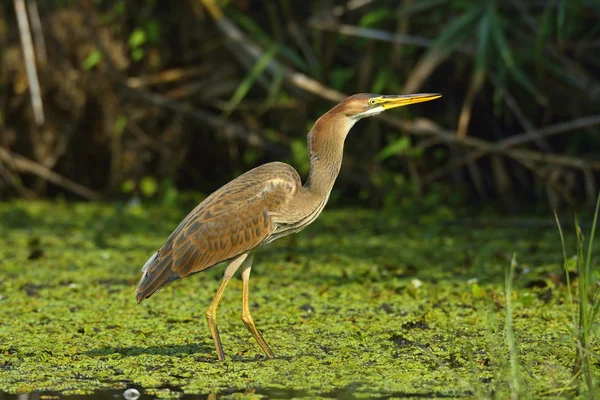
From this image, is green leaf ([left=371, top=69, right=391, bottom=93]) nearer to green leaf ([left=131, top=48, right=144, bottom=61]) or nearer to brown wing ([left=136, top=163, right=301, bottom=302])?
green leaf ([left=131, top=48, right=144, bottom=61])

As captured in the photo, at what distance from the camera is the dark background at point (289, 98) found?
8422 mm

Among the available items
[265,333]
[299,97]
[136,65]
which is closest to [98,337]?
[265,333]

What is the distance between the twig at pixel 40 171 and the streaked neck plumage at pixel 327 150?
494 cm

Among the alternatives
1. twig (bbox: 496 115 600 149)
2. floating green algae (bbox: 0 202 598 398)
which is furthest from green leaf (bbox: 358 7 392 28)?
floating green algae (bbox: 0 202 598 398)

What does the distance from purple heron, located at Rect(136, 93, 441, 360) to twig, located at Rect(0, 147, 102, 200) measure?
Answer: 4.70m

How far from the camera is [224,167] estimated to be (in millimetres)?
10086

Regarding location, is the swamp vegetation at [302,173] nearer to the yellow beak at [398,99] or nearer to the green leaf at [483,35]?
the green leaf at [483,35]

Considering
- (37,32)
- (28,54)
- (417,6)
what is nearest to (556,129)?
(417,6)

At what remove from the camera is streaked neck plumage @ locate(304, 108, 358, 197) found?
16.6ft

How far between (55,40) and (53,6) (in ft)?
1.06

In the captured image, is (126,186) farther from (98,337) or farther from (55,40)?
(98,337)

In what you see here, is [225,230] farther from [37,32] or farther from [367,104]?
[37,32]

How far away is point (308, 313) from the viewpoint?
5.83m

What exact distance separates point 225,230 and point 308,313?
1.10m
